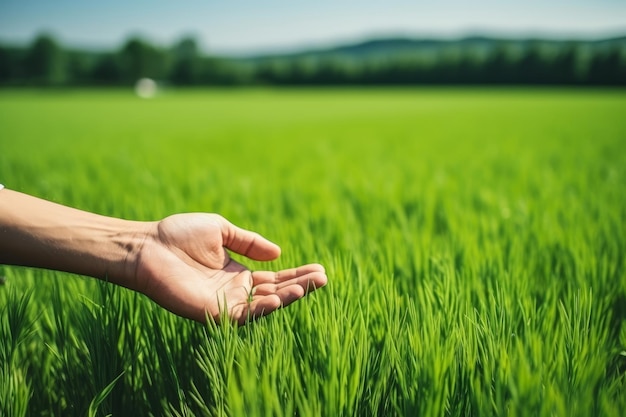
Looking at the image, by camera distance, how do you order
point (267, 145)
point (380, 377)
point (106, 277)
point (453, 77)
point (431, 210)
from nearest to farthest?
point (380, 377), point (106, 277), point (431, 210), point (267, 145), point (453, 77)

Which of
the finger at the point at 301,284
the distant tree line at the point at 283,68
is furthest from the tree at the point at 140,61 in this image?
the finger at the point at 301,284

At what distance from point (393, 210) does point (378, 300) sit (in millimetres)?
1571

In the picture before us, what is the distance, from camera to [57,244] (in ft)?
4.62

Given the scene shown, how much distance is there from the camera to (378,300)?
140cm

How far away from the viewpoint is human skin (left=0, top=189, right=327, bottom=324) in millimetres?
1333

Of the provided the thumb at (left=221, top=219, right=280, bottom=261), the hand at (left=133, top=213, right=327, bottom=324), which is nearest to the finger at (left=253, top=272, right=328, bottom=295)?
the hand at (left=133, top=213, right=327, bottom=324)

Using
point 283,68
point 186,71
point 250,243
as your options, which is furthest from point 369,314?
point 186,71

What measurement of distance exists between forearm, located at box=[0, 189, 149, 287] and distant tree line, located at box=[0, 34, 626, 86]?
4816cm

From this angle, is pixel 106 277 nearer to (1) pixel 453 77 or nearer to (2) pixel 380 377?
(2) pixel 380 377

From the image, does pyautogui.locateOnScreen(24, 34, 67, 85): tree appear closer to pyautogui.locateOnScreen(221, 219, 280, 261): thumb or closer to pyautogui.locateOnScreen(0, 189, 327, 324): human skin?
pyautogui.locateOnScreen(0, 189, 327, 324): human skin

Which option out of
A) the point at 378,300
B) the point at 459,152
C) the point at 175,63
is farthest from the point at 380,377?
the point at 175,63

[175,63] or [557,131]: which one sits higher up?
[175,63]

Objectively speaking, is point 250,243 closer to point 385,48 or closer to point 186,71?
point 186,71

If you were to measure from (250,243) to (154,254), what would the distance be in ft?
0.94
